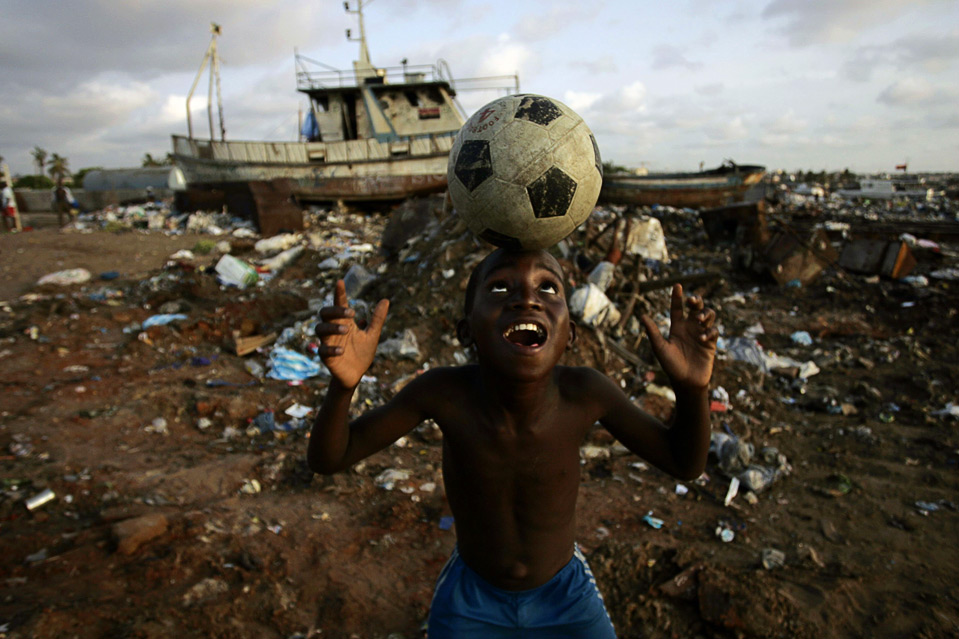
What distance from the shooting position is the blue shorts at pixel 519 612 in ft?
4.90

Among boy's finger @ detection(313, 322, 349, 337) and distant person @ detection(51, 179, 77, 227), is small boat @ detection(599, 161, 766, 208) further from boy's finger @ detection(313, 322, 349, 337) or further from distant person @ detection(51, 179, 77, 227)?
distant person @ detection(51, 179, 77, 227)

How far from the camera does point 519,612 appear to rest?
151 cm

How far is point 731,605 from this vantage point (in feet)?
7.32

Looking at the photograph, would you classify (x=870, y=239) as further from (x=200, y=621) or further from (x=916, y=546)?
(x=200, y=621)

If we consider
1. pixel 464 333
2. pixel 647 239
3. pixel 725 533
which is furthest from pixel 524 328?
pixel 647 239

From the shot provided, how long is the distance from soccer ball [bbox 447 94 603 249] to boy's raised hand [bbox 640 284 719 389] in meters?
0.43

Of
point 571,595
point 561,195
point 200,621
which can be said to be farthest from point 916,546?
point 200,621

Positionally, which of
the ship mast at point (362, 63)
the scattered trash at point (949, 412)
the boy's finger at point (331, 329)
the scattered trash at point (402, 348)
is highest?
the ship mast at point (362, 63)

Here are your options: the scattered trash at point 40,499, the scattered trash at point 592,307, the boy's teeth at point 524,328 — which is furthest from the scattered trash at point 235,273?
the boy's teeth at point 524,328

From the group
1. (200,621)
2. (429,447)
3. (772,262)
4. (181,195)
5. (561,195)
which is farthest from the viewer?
(181,195)

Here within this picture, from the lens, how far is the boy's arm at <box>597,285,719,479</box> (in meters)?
1.39

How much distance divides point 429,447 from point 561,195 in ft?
9.52

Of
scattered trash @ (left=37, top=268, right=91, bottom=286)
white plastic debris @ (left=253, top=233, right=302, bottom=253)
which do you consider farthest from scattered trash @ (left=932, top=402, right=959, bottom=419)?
scattered trash @ (left=37, top=268, right=91, bottom=286)

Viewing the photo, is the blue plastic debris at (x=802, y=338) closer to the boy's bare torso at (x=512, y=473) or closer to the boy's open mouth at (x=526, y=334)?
the boy's bare torso at (x=512, y=473)
